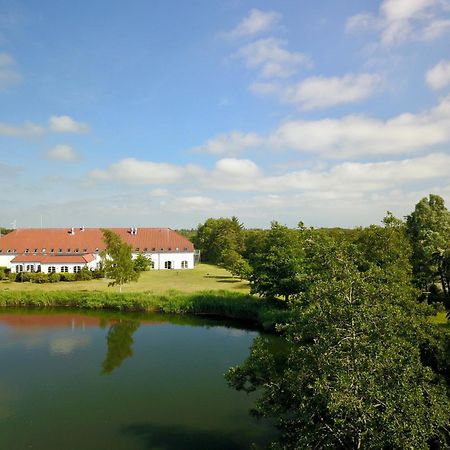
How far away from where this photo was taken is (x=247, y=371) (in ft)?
39.8

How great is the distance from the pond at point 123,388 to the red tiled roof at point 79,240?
1166 inches

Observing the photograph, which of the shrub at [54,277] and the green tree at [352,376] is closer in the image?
the green tree at [352,376]

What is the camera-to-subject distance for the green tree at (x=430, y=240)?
86.9 feet

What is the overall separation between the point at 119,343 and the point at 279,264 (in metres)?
13.7

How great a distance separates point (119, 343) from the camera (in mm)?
28203

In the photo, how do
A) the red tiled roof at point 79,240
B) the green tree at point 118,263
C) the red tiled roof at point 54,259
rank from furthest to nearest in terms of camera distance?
the red tiled roof at point 79,240, the red tiled roof at point 54,259, the green tree at point 118,263

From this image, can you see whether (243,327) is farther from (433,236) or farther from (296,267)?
(433,236)

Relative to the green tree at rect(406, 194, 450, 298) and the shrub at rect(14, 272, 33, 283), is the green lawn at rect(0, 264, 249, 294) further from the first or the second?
the green tree at rect(406, 194, 450, 298)

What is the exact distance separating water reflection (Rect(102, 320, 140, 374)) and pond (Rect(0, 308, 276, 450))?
0.21ft

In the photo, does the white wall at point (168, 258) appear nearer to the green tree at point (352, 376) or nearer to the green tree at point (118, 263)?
the green tree at point (118, 263)

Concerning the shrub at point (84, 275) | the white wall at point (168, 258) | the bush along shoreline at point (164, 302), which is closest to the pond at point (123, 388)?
the bush along shoreline at point (164, 302)

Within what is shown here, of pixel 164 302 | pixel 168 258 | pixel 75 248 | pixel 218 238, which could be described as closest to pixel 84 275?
pixel 75 248

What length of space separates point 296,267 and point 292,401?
21.7m

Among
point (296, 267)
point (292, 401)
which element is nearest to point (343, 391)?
point (292, 401)
